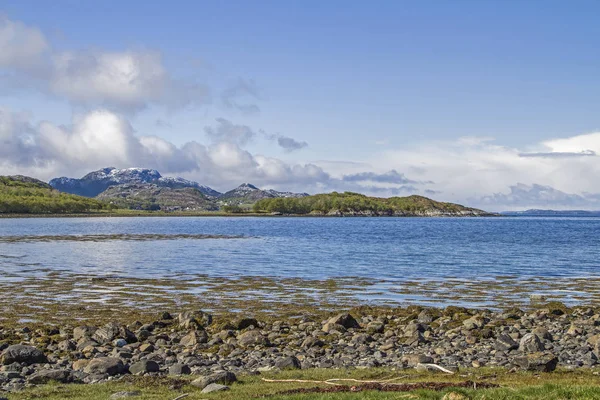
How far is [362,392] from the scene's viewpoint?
1549 centimetres

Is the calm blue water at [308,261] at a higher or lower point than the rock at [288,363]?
lower

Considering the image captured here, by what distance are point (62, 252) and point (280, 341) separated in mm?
62423

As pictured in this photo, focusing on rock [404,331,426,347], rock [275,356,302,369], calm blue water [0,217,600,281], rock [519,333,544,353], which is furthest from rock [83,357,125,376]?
calm blue water [0,217,600,281]

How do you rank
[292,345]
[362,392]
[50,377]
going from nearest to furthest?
1. [362,392]
2. [50,377]
3. [292,345]

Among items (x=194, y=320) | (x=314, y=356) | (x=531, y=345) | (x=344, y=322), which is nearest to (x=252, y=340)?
(x=314, y=356)

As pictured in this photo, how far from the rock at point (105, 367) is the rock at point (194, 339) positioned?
517 cm

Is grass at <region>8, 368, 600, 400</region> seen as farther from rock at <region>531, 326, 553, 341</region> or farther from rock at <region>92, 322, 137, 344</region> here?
rock at <region>92, 322, 137, 344</region>

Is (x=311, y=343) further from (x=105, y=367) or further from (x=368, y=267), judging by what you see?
(x=368, y=267)

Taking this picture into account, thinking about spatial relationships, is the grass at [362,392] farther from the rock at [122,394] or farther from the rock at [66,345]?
the rock at [66,345]

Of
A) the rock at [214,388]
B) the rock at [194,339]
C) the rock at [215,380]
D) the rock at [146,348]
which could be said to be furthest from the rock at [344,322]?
the rock at [214,388]

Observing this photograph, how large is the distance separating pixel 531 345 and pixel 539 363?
4142 mm

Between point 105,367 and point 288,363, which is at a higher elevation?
point 105,367

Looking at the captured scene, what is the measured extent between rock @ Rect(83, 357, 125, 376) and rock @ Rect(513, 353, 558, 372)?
13.0 meters

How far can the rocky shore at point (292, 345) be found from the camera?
20047 millimetres
